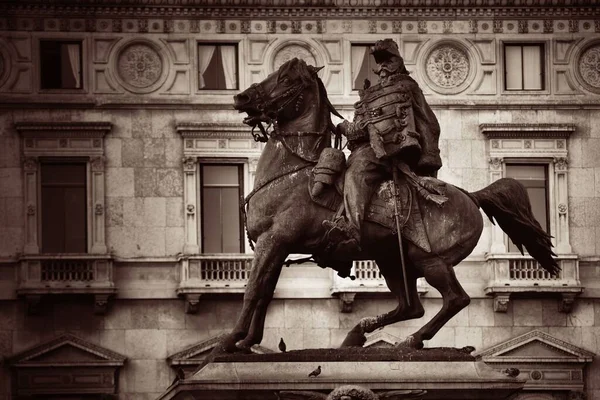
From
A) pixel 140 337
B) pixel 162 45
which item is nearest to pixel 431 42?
pixel 162 45

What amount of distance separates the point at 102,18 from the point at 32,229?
186 inches

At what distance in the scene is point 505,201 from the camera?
885 inches

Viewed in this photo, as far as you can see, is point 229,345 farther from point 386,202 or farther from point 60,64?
point 60,64

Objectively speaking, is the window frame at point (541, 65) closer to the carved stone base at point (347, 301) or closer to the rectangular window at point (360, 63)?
the rectangular window at point (360, 63)

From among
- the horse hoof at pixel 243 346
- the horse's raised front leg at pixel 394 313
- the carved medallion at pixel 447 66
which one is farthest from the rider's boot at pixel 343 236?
the carved medallion at pixel 447 66

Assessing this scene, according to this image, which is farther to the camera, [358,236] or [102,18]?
[102,18]

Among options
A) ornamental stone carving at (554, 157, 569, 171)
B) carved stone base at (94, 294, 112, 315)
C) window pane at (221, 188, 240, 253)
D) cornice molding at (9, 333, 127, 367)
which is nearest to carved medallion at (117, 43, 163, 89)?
window pane at (221, 188, 240, 253)

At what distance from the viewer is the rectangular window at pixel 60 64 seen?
49156mm

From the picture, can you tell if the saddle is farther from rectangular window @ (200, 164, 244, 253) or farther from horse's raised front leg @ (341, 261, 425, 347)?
rectangular window @ (200, 164, 244, 253)

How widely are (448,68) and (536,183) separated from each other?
3049 millimetres

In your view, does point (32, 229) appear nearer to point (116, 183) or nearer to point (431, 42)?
point (116, 183)

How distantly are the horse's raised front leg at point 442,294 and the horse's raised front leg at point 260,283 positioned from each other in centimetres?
131

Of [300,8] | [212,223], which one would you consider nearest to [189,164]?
[212,223]

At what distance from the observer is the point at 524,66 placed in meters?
50.0
